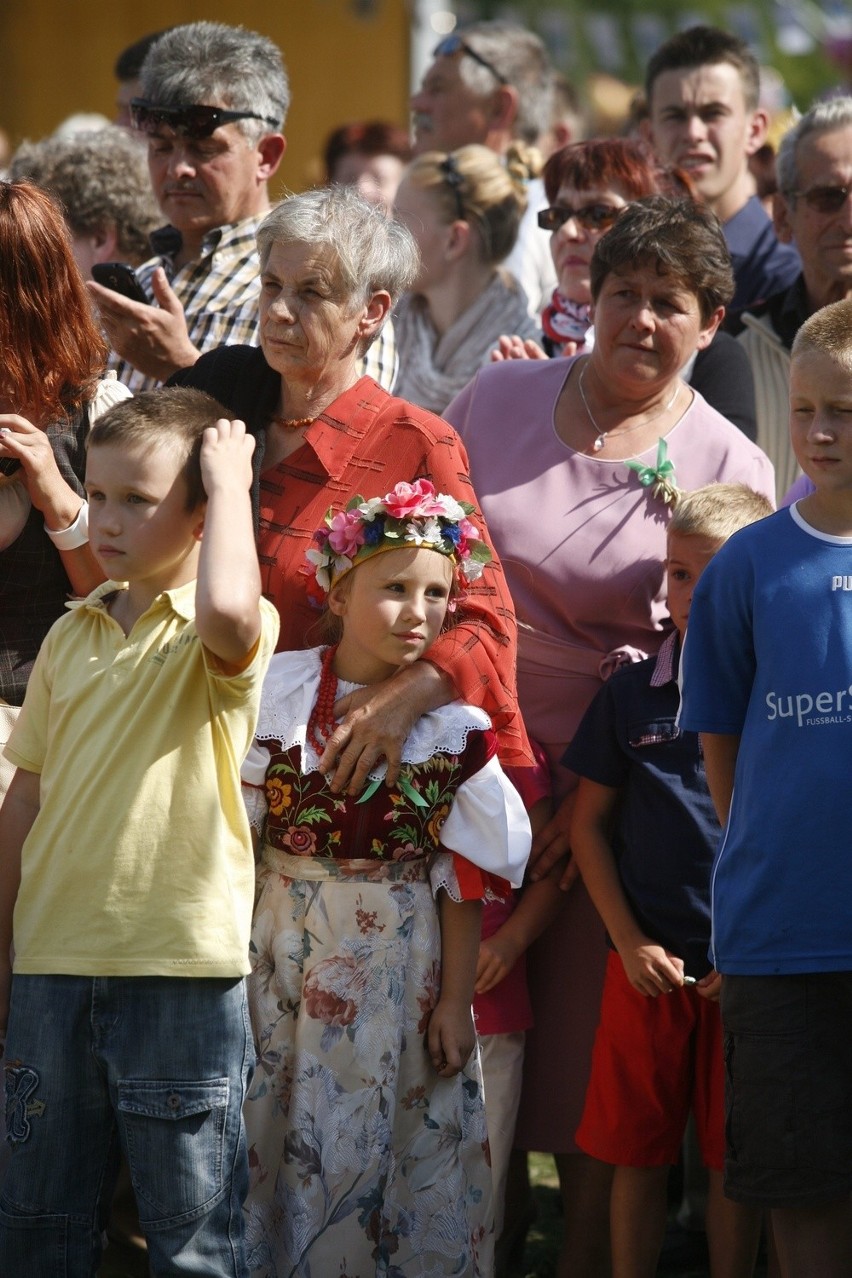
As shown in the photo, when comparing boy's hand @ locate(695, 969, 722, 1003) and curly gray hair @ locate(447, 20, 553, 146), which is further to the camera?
curly gray hair @ locate(447, 20, 553, 146)

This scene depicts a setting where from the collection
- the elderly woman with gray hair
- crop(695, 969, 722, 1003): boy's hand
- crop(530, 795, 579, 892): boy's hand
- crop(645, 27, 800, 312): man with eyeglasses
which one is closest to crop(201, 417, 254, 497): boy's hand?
the elderly woman with gray hair

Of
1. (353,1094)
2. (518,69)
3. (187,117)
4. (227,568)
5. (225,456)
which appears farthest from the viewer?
(518,69)

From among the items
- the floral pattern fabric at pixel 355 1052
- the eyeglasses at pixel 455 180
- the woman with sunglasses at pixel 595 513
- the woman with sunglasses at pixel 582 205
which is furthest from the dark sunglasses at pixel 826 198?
the floral pattern fabric at pixel 355 1052

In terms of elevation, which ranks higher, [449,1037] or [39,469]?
[39,469]

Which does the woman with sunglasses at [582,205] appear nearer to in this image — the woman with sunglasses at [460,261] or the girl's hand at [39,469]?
the woman with sunglasses at [460,261]

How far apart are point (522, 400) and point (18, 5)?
1091 cm

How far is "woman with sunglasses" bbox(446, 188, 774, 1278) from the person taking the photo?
3.81m

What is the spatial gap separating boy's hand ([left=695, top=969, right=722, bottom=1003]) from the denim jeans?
3.69ft

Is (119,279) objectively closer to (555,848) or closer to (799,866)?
(555,848)

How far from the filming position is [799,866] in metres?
2.95

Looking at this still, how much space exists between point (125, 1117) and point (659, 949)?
49.8 inches

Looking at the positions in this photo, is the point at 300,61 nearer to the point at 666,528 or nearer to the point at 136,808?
the point at 666,528

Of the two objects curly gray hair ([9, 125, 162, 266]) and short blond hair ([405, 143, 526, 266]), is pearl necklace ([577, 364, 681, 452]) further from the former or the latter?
curly gray hair ([9, 125, 162, 266])

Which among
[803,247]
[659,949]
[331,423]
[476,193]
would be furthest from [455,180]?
[659,949]
